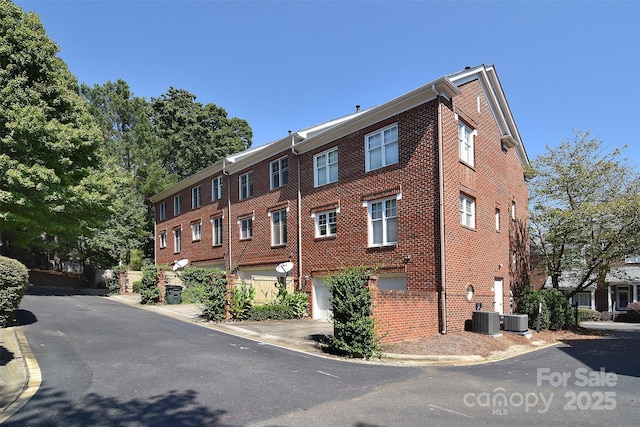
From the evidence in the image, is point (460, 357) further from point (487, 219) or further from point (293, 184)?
point (293, 184)

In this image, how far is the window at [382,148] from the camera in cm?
1664

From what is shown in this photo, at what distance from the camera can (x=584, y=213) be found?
1955 centimetres

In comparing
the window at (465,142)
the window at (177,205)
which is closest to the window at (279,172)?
the window at (465,142)

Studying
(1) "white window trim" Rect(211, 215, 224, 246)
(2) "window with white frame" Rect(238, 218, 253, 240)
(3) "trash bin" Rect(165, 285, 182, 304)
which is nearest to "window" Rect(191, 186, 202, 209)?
(1) "white window trim" Rect(211, 215, 224, 246)

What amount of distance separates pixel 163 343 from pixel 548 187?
62.1 ft

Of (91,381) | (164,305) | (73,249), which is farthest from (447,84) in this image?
(73,249)

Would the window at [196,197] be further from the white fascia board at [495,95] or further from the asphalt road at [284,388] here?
the white fascia board at [495,95]

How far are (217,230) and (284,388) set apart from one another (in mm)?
21181

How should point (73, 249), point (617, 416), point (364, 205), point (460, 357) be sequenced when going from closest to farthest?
point (617, 416) < point (460, 357) < point (364, 205) < point (73, 249)

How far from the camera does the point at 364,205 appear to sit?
17.5 m

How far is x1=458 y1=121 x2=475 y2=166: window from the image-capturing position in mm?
16688

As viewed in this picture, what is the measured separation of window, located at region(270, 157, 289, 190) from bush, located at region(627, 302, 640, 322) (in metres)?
29.2

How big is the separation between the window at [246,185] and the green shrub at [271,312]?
825 cm

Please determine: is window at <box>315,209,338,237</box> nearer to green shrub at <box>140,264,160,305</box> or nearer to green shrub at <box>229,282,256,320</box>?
green shrub at <box>229,282,256,320</box>
